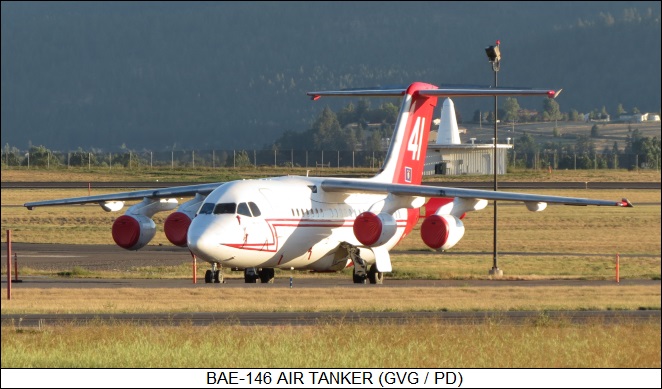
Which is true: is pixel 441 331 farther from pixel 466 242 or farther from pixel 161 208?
pixel 466 242

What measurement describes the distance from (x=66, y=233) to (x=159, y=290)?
25.0 m

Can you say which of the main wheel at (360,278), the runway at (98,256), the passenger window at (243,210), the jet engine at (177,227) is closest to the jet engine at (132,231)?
the jet engine at (177,227)

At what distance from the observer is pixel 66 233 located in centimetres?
5903

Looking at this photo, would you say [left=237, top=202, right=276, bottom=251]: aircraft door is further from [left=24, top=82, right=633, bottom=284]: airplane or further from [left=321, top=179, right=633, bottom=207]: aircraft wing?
[left=321, top=179, right=633, bottom=207]: aircraft wing

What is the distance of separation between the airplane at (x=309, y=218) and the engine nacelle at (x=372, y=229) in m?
0.03

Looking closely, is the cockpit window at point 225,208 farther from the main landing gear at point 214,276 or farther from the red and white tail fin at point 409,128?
the red and white tail fin at point 409,128

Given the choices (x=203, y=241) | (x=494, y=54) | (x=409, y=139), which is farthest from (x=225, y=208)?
(x=494, y=54)

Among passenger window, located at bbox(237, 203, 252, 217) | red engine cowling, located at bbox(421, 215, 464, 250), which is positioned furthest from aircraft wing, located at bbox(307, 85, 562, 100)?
passenger window, located at bbox(237, 203, 252, 217)

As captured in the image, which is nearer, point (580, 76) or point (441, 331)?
point (441, 331)

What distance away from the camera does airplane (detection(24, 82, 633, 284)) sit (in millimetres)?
35312

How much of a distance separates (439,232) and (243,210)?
19.7 feet

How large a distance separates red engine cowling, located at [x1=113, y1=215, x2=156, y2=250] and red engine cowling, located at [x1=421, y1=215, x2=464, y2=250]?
818cm

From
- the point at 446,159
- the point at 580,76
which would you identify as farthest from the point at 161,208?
the point at 580,76

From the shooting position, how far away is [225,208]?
35.3 m
